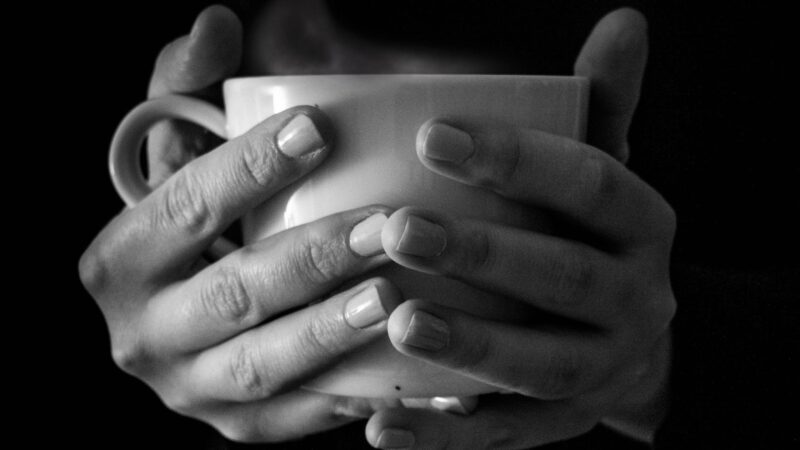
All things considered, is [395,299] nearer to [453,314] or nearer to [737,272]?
[453,314]

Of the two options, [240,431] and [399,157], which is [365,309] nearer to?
[399,157]

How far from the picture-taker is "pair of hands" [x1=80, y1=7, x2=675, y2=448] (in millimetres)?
416

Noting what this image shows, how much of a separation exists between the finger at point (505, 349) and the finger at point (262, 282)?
59mm

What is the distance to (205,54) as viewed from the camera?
60cm

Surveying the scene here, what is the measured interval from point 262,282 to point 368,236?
0.40ft

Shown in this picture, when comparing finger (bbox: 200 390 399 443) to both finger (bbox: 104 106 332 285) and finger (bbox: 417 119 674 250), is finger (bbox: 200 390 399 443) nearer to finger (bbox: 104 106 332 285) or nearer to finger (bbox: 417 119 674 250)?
finger (bbox: 104 106 332 285)

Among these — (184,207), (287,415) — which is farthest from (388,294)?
(287,415)

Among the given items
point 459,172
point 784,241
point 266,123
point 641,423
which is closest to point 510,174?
point 459,172

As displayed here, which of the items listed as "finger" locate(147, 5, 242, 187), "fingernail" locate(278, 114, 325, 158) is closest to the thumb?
"finger" locate(147, 5, 242, 187)

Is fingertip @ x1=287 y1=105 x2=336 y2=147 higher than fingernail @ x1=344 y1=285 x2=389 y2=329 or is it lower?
higher

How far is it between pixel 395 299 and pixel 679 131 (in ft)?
2.13

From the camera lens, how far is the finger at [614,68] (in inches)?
22.9

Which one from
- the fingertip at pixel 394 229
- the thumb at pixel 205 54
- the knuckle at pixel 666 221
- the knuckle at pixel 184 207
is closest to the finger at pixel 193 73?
the thumb at pixel 205 54

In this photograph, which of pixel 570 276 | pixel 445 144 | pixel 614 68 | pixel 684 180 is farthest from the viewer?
pixel 684 180
